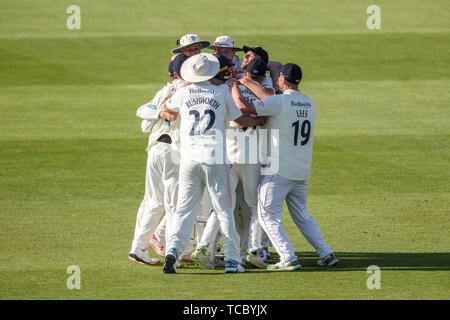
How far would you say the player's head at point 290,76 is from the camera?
28.1 feet

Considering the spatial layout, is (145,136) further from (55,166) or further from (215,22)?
(215,22)

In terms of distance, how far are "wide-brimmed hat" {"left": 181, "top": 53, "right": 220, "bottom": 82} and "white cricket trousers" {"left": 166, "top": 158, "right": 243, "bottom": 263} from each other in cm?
92

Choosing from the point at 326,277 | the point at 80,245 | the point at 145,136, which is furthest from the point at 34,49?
the point at 326,277

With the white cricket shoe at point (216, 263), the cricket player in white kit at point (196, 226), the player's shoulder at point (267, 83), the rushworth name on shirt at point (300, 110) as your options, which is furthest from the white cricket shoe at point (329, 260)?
the player's shoulder at point (267, 83)

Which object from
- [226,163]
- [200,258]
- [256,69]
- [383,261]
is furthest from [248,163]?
[383,261]

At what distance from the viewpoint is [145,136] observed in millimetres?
16906

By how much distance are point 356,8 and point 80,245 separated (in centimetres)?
2204

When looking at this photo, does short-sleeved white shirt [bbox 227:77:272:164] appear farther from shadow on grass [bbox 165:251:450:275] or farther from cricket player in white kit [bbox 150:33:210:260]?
shadow on grass [bbox 165:251:450:275]

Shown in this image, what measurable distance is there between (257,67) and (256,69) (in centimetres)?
3

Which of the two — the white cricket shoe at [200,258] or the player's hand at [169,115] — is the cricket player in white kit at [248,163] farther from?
the player's hand at [169,115]

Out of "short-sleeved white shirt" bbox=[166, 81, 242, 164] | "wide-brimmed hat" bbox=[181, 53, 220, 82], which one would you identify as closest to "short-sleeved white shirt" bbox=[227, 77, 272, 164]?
"short-sleeved white shirt" bbox=[166, 81, 242, 164]

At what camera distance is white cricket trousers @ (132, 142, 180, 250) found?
8891 mm

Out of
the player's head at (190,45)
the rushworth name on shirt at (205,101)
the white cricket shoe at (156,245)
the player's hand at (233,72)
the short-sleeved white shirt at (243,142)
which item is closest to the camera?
the rushworth name on shirt at (205,101)

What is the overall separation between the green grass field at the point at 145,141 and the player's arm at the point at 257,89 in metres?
2.04
